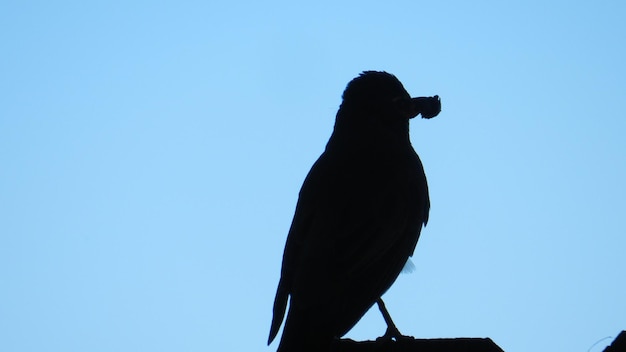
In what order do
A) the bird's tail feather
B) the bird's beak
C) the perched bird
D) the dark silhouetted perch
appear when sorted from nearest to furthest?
the dark silhouetted perch
the perched bird
the bird's tail feather
the bird's beak

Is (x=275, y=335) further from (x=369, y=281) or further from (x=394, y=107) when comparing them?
(x=394, y=107)

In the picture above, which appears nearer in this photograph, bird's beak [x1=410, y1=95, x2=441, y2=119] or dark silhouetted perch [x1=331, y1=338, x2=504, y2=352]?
dark silhouetted perch [x1=331, y1=338, x2=504, y2=352]

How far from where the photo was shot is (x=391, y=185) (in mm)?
4629

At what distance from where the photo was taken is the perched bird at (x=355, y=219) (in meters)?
3.57

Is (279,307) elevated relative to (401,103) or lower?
lower

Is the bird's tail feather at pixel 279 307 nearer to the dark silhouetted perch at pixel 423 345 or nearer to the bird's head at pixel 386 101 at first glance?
the dark silhouetted perch at pixel 423 345

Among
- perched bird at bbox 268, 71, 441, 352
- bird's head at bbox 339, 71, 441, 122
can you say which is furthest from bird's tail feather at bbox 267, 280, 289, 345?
bird's head at bbox 339, 71, 441, 122

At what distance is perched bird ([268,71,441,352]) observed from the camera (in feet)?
11.7

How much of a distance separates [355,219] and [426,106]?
1.81 m

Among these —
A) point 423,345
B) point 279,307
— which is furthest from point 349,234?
point 423,345

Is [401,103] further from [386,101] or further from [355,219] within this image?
[355,219]

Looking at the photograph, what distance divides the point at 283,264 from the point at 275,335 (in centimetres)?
36

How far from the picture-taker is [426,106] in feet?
18.9

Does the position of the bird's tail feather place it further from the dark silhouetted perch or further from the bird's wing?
the dark silhouetted perch
